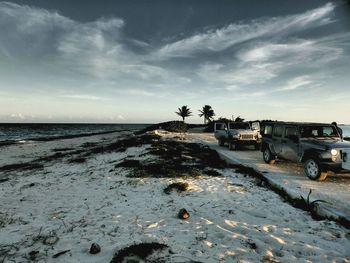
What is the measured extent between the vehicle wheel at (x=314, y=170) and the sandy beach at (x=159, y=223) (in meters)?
2.06

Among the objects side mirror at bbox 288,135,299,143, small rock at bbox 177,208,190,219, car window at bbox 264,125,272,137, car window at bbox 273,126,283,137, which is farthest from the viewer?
car window at bbox 264,125,272,137

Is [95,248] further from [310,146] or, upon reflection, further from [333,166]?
[310,146]

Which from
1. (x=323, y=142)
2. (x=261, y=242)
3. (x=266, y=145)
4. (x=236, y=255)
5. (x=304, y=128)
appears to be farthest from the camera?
(x=266, y=145)

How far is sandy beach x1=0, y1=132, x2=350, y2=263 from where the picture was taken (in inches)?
182

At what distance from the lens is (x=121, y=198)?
26.1ft

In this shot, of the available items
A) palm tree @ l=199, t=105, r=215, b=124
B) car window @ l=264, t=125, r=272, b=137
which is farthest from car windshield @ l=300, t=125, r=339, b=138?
palm tree @ l=199, t=105, r=215, b=124

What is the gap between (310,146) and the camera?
9.81m

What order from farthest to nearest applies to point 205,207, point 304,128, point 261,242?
point 304,128, point 205,207, point 261,242

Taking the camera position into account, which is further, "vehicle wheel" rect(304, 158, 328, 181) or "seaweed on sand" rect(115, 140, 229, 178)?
"seaweed on sand" rect(115, 140, 229, 178)

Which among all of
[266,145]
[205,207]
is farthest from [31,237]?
[266,145]

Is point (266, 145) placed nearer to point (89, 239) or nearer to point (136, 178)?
point (136, 178)

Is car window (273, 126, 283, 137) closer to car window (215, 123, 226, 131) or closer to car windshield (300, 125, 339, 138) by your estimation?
car windshield (300, 125, 339, 138)

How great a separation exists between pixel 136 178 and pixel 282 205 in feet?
17.3

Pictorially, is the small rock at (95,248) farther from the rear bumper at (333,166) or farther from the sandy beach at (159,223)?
the rear bumper at (333,166)
